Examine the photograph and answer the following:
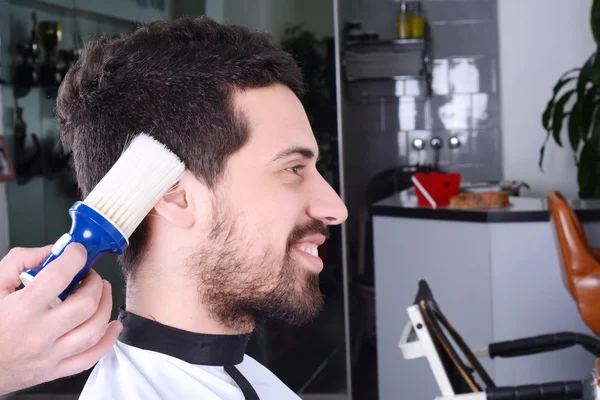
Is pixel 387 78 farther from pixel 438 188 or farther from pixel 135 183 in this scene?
pixel 135 183

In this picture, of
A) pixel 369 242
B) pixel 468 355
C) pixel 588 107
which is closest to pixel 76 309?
pixel 468 355

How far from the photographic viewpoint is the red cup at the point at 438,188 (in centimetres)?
278

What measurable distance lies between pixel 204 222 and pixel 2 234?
2205 millimetres

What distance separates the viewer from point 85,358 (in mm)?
639

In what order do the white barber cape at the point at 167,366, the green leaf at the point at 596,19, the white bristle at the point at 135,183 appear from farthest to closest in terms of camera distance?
the green leaf at the point at 596,19 → the white barber cape at the point at 167,366 → the white bristle at the point at 135,183

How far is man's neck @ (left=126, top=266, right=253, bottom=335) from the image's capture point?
0.96 meters

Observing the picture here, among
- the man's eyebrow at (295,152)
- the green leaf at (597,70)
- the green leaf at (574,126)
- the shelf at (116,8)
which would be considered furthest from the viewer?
the green leaf at (574,126)

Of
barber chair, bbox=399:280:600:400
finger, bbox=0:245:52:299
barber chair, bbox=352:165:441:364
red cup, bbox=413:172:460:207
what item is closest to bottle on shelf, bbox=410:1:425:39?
barber chair, bbox=352:165:441:364

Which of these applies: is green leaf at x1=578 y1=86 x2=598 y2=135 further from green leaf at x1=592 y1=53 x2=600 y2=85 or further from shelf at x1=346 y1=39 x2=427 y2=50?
shelf at x1=346 y1=39 x2=427 y2=50

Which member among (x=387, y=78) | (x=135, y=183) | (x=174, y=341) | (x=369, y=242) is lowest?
(x=369, y=242)

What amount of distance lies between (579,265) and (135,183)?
163 cm

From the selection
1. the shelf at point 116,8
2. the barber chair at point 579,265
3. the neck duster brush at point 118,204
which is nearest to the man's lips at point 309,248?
the neck duster brush at point 118,204

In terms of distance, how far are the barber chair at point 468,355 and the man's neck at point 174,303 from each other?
772mm

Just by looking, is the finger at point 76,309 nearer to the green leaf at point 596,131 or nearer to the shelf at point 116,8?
the shelf at point 116,8
